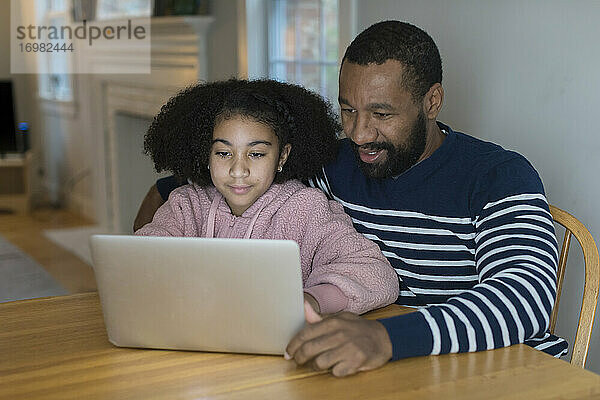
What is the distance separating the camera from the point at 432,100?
162 cm

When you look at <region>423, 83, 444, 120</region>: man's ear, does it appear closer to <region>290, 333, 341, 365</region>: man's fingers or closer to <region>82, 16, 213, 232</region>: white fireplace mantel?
<region>290, 333, 341, 365</region>: man's fingers

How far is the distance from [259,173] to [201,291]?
47cm

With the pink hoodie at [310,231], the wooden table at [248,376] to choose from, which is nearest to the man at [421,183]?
the pink hoodie at [310,231]

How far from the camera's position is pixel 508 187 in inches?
54.4

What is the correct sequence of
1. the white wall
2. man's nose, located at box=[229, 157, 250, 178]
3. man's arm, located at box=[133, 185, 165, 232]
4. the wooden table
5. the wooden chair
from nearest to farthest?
the wooden table, the wooden chair, man's nose, located at box=[229, 157, 250, 178], the white wall, man's arm, located at box=[133, 185, 165, 232]

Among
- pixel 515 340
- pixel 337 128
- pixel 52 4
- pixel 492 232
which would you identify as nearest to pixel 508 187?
pixel 492 232

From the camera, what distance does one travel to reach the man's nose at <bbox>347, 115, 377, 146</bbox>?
1555 millimetres

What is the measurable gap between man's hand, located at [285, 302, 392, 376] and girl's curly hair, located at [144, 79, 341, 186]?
58cm

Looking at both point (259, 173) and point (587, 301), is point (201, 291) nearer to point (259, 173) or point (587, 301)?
point (259, 173)

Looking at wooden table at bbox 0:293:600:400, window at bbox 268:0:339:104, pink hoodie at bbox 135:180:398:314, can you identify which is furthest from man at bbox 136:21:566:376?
window at bbox 268:0:339:104

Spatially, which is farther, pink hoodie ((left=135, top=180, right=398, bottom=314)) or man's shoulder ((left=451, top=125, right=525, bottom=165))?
man's shoulder ((left=451, top=125, right=525, bottom=165))

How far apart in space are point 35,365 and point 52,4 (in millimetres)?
2885

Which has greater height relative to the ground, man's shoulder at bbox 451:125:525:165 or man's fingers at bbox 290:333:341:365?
man's shoulder at bbox 451:125:525:165

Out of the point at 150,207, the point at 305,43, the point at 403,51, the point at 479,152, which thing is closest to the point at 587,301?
the point at 479,152
